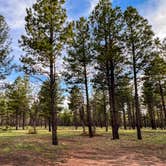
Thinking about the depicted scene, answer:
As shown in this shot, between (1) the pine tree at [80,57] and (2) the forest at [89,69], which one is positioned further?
(1) the pine tree at [80,57]

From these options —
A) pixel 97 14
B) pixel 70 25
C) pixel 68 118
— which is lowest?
pixel 68 118

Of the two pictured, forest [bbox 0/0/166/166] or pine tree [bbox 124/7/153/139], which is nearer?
forest [bbox 0/0/166/166]

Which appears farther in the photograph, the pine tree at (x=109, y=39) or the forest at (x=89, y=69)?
the pine tree at (x=109, y=39)

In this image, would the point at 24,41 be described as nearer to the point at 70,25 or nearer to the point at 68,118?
the point at 70,25

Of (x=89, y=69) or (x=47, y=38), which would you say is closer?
(x=47, y=38)

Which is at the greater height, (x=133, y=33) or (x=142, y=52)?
(x=133, y=33)

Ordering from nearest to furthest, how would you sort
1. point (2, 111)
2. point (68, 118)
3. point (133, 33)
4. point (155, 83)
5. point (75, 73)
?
point (133, 33) → point (75, 73) → point (155, 83) → point (2, 111) → point (68, 118)

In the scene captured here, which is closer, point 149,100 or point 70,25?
point 70,25

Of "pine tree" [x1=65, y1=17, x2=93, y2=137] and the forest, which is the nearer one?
the forest

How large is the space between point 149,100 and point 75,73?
1047 inches

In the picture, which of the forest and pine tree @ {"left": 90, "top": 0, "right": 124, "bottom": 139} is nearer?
the forest

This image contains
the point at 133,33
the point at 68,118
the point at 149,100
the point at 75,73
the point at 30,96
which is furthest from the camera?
the point at 68,118

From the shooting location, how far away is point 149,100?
1860 inches

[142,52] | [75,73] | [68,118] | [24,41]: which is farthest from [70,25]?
[68,118]
